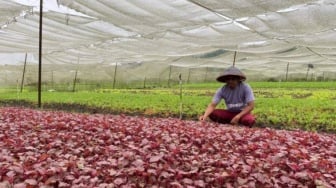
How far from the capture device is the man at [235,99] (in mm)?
7402

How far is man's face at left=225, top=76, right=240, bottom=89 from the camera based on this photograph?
7.48 m

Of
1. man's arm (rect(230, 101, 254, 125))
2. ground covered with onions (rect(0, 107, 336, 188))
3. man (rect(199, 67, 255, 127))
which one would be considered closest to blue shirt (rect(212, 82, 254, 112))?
man (rect(199, 67, 255, 127))

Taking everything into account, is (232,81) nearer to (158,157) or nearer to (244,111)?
(244,111)

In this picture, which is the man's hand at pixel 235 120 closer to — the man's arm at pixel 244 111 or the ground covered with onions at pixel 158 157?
the man's arm at pixel 244 111

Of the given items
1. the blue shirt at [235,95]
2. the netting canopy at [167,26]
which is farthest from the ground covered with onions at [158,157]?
the netting canopy at [167,26]

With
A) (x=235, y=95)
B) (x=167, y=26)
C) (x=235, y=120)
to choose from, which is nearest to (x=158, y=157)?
(x=235, y=120)

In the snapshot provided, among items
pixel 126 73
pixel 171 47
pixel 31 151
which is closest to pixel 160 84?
pixel 126 73

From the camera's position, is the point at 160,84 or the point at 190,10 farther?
the point at 160,84

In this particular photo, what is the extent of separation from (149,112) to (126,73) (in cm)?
1886

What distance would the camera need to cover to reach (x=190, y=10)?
10.1 metres

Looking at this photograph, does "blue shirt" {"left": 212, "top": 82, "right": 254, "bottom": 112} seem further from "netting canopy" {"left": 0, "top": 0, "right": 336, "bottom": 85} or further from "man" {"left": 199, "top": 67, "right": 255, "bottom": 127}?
"netting canopy" {"left": 0, "top": 0, "right": 336, "bottom": 85}

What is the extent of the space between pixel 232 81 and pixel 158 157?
3954mm

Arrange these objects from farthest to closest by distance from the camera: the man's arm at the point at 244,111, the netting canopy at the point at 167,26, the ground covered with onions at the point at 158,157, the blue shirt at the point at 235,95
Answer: the netting canopy at the point at 167,26 < the blue shirt at the point at 235,95 < the man's arm at the point at 244,111 < the ground covered with onions at the point at 158,157

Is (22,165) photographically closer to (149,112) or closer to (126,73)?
(149,112)
